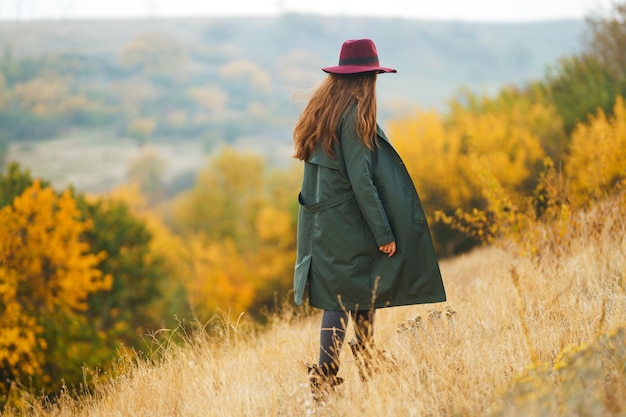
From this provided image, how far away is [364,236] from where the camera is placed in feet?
8.77

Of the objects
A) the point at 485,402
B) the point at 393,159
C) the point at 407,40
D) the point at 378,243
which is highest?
the point at 407,40

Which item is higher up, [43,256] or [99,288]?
[43,256]

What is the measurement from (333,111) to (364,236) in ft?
1.86

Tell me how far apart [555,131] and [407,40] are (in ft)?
477

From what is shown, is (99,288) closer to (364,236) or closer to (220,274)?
(220,274)

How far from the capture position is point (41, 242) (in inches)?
643

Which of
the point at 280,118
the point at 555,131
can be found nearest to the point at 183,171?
the point at 280,118

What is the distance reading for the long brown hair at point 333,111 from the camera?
266 centimetres

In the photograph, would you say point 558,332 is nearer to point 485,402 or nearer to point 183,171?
point 485,402

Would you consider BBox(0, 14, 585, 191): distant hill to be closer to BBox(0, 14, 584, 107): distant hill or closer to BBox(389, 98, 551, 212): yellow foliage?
BBox(0, 14, 584, 107): distant hill

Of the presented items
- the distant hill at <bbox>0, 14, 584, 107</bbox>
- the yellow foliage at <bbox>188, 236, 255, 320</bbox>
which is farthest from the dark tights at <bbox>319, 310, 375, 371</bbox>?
the distant hill at <bbox>0, 14, 584, 107</bbox>

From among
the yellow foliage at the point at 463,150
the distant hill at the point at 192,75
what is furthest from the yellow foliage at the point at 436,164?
the distant hill at the point at 192,75

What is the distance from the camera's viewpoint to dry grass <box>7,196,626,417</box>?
2.09 m

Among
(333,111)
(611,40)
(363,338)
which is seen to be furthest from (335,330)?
(611,40)
